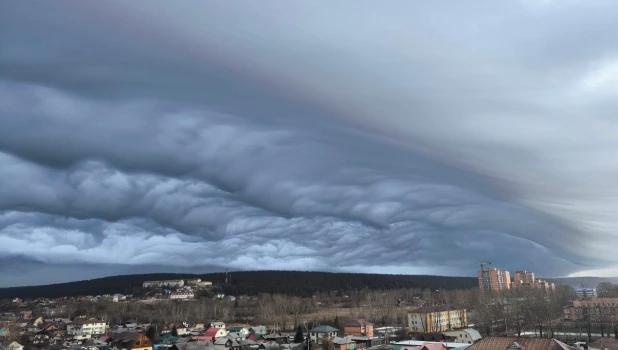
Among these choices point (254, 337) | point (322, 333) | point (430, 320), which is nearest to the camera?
point (254, 337)

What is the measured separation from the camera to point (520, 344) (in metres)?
40.6

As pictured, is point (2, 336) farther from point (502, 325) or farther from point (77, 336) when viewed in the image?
point (502, 325)

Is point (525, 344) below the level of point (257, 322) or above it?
above

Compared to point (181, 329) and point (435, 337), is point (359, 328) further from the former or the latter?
point (181, 329)

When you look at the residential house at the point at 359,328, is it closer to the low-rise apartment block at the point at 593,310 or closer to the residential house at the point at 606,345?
the residential house at the point at 606,345

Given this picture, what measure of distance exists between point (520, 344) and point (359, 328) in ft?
149

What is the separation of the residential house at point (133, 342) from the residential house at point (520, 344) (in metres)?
51.3

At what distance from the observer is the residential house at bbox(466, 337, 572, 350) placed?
3897 centimetres

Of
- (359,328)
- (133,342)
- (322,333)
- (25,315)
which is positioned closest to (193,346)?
(133,342)

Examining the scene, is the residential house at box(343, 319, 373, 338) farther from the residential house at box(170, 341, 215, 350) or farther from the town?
the residential house at box(170, 341, 215, 350)

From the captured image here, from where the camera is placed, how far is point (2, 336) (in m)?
75.5

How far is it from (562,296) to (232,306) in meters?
101

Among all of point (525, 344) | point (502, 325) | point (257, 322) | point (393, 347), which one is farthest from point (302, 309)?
point (525, 344)

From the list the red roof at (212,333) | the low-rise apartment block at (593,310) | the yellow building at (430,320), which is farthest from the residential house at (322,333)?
the low-rise apartment block at (593,310)
